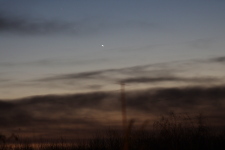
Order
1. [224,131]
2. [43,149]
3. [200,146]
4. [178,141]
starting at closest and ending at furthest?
[200,146] → [178,141] → [224,131] → [43,149]

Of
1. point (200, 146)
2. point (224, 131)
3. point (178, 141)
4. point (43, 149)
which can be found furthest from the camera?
point (43, 149)

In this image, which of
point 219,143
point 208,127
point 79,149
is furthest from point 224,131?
point 79,149

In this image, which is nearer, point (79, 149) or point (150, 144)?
point (150, 144)

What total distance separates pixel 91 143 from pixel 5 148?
10.6 ft

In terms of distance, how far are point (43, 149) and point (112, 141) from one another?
2.80m

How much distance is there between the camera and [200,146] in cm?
1239

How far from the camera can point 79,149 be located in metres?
14.8

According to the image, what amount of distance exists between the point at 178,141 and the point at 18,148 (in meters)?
6.48

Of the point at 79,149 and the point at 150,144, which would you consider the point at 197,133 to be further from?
the point at 79,149

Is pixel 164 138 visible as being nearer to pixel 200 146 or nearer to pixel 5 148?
pixel 200 146

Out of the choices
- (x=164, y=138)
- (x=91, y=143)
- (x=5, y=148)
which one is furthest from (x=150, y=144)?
(x=5, y=148)

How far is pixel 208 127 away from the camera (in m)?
14.6

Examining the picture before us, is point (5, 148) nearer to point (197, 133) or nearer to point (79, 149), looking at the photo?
point (79, 149)

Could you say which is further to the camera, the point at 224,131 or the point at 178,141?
the point at 224,131
